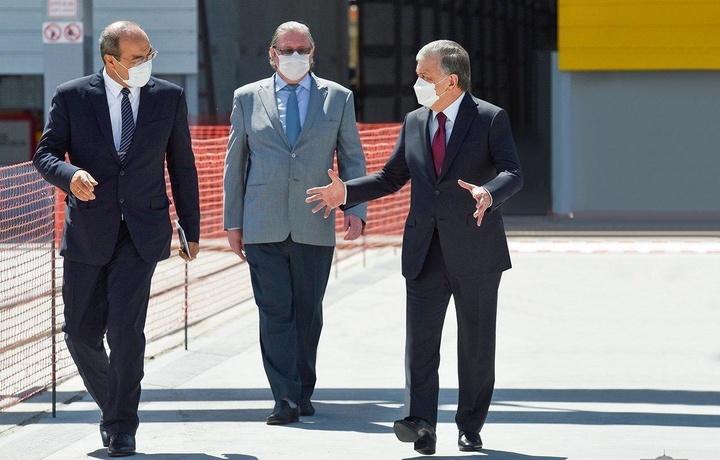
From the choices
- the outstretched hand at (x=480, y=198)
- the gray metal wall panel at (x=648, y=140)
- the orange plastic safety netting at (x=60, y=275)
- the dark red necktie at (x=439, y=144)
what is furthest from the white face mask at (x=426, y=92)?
the gray metal wall panel at (x=648, y=140)

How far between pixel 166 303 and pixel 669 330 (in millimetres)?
3927

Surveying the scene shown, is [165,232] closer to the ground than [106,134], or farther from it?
closer to the ground

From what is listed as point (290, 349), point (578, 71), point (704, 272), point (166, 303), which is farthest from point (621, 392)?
point (578, 71)

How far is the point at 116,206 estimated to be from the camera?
6.36 metres

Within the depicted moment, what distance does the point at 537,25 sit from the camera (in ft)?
68.5

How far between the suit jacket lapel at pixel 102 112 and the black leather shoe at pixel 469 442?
1891 mm

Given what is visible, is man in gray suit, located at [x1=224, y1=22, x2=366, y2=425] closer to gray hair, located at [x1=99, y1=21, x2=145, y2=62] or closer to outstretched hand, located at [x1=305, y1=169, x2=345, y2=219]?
outstretched hand, located at [x1=305, y1=169, x2=345, y2=219]

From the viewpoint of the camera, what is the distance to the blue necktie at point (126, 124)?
21.0 ft

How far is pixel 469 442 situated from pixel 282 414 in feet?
3.44

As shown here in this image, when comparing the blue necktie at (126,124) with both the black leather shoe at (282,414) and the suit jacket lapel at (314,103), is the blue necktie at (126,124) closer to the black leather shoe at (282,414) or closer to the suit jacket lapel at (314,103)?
the suit jacket lapel at (314,103)

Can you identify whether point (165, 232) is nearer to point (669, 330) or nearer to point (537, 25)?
point (669, 330)

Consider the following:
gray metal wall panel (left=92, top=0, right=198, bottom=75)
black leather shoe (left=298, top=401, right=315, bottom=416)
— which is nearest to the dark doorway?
gray metal wall panel (left=92, top=0, right=198, bottom=75)

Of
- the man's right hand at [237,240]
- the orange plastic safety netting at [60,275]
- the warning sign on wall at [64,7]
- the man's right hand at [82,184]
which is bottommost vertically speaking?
the orange plastic safety netting at [60,275]

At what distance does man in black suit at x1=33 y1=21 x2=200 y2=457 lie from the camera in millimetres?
6336
